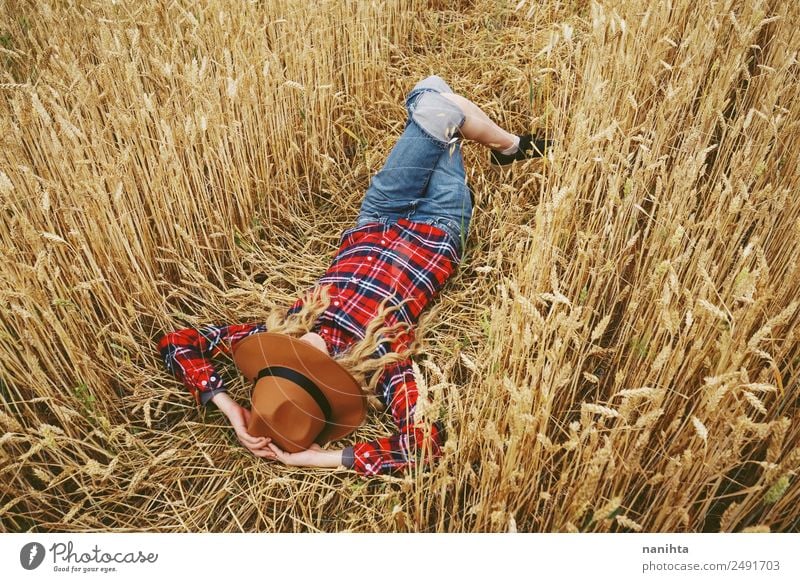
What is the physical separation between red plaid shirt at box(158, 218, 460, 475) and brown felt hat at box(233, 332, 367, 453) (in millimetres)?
116

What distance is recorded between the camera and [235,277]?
174 cm

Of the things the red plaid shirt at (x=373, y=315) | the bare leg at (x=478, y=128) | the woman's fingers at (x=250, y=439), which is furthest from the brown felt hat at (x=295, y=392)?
the bare leg at (x=478, y=128)

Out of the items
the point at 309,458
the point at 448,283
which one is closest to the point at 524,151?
the point at 448,283

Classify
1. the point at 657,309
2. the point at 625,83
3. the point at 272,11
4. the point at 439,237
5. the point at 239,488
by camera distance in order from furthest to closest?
the point at 272,11 → the point at 439,237 → the point at 625,83 → the point at 239,488 → the point at 657,309

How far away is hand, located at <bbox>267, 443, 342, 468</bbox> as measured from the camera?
1.32m

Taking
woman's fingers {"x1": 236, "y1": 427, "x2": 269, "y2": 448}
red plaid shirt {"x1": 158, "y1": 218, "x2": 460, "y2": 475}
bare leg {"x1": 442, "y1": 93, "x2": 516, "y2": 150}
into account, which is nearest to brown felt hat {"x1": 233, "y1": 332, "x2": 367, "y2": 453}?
Answer: woman's fingers {"x1": 236, "y1": 427, "x2": 269, "y2": 448}

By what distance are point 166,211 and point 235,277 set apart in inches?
12.1

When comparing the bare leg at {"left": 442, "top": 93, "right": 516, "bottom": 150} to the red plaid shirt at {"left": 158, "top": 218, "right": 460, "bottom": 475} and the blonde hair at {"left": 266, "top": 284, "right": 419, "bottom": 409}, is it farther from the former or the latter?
the blonde hair at {"left": 266, "top": 284, "right": 419, "bottom": 409}

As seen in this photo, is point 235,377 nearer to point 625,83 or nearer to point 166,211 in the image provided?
point 166,211

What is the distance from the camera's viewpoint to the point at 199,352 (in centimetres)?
148

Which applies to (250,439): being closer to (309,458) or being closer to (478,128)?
(309,458)
